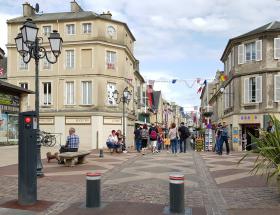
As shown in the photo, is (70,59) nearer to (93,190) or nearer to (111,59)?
(111,59)

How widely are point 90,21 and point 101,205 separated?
28.7 meters

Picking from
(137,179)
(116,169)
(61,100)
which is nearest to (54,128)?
(61,100)

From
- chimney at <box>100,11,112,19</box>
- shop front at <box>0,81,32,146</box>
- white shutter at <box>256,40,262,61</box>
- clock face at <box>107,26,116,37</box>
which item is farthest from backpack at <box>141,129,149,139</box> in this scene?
chimney at <box>100,11,112,19</box>

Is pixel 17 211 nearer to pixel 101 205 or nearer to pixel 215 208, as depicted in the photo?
pixel 101 205

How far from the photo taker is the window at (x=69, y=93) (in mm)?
35969

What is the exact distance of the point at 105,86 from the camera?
35500 millimetres

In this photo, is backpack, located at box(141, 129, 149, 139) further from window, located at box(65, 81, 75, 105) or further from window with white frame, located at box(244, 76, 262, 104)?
window, located at box(65, 81, 75, 105)

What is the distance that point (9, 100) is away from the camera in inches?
981

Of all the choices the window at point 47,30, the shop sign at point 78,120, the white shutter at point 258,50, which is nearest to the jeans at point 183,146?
the white shutter at point 258,50

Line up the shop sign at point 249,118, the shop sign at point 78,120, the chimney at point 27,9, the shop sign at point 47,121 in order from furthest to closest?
the chimney at point 27,9
the shop sign at point 47,121
the shop sign at point 78,120
the shop sign at point 249,118

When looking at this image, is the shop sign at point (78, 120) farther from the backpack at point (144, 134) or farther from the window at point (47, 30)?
the backpack at point (144, 134)

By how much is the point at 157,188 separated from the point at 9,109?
54.4 ft

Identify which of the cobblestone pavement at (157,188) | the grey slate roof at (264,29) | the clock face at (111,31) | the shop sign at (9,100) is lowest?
the cobblestone pavement at (157,188)

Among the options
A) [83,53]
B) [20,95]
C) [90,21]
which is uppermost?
[90,21]
